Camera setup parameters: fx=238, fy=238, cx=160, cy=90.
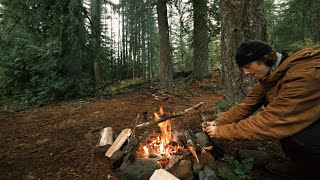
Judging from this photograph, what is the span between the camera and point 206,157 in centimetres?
353

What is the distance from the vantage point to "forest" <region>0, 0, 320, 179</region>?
4293 millimetres

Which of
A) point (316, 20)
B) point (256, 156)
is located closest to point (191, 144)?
point (256, 156)

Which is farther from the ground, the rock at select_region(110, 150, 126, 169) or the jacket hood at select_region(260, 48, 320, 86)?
the jacket hood at select_region(260, 48, 320, 86)

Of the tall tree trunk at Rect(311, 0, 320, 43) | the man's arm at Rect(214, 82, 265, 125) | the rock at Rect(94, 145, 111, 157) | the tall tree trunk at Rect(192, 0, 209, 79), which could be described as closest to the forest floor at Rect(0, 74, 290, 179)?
the rock at Rect(94, 145, 111, 157)

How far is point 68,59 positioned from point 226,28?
310 inches

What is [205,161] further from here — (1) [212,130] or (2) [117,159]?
(2) [117,159]

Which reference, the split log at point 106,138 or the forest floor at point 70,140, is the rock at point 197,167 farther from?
the split log at point 106,138

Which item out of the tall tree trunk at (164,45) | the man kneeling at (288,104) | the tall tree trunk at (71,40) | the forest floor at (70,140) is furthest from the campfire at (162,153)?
the tall tree trunk at (71,40)

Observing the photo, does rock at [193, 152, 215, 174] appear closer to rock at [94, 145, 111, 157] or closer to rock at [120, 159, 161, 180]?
rock at [120, 159, 161, 180]

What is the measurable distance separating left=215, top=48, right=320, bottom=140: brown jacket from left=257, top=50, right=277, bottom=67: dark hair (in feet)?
0.51

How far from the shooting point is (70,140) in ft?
17.0

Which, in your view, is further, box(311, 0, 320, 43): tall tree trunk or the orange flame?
box(311, 0, 320, 43): tall tree trunk

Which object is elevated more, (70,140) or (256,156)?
(256,156)

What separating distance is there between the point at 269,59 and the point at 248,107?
37.3 inches
